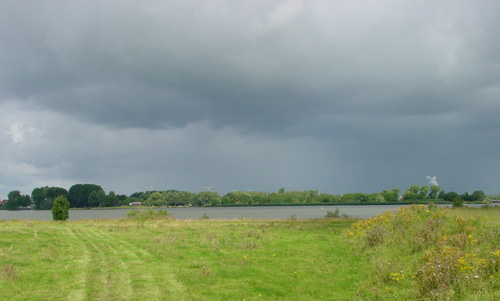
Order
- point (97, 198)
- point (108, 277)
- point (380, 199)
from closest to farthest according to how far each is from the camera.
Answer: point (108, 277), point (97, 198), point (380, 199)

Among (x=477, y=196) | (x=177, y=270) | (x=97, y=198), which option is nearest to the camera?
(x=177, y=270)

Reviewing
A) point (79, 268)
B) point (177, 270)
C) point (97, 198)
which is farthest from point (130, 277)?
point (97, 198)

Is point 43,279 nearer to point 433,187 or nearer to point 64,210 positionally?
point 64,210

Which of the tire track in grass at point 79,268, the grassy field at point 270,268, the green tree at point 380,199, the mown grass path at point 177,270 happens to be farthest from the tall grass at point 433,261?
the green tree at point 380,199

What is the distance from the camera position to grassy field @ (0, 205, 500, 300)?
459 inches

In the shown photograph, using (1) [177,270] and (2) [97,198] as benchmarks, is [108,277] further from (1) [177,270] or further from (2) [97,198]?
(2) [97,198]

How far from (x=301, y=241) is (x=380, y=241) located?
270 inches

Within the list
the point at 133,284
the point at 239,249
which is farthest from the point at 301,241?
the point at 133,284

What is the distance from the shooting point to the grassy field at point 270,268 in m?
11.7

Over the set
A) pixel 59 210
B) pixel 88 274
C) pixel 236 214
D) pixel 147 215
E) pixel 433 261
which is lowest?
pixel 236 214

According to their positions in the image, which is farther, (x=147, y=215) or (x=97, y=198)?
(x=97, y=198)

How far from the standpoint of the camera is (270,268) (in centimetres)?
1686

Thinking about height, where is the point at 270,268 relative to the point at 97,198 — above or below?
below

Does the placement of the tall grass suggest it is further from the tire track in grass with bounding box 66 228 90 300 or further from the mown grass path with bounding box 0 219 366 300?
the tire track in grass with bounding box 66 228 90 300
